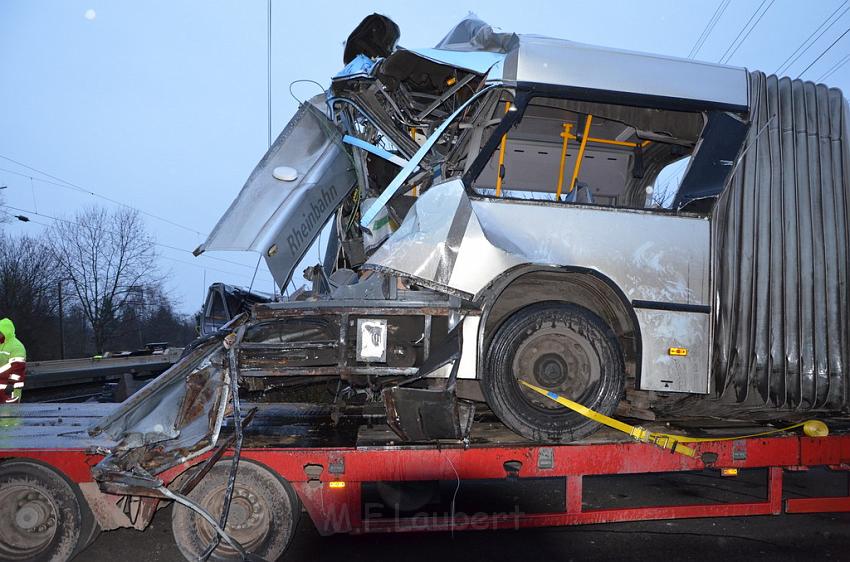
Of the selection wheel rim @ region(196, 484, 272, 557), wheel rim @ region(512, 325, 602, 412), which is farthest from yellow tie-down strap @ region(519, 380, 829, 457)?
wheel rim @ region(196, 484, 272, 557)

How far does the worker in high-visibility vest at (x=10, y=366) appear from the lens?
21.1 ft

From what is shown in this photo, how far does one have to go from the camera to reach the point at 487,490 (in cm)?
571

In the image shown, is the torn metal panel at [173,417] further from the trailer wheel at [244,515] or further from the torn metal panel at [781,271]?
the torn metal panel at [781,271]

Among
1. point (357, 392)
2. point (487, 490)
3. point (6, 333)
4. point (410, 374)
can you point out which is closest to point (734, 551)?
point (487, 490)

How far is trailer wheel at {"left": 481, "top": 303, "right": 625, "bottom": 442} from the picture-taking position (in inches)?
148

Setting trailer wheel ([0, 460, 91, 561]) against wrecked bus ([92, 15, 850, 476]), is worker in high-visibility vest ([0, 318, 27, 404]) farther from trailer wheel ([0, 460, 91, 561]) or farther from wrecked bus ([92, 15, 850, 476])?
wrecked bus ([92, 15, 850, 476])

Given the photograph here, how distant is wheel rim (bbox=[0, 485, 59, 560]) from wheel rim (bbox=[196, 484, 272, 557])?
3.25 ft

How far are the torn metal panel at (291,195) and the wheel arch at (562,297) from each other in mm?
1577

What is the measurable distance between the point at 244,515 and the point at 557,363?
2.35 metres

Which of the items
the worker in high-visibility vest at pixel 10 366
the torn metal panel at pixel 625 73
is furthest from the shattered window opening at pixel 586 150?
the worker in high-visibility vest at pixel 10 366

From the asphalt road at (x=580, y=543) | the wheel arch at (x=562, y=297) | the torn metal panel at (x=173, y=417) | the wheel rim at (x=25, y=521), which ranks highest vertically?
the wheel arch at (x=562, y=297)

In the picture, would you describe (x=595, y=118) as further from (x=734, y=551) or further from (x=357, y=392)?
(x=734, y=551)

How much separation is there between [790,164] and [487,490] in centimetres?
403

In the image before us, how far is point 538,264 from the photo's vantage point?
12.1 feet
